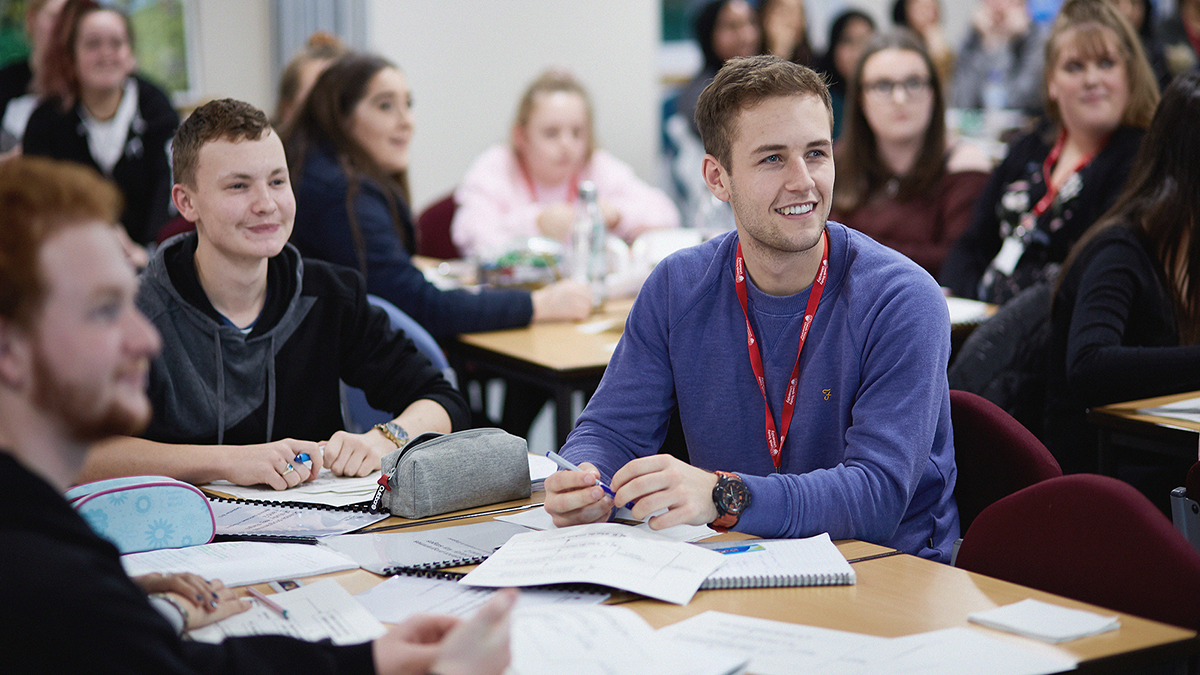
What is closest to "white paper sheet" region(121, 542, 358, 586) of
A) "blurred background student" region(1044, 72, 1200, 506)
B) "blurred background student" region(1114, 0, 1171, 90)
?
"blurred background student" region(1044, 72, 1200, 506)

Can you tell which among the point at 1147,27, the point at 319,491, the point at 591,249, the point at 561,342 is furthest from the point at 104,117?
the point at 1147,27

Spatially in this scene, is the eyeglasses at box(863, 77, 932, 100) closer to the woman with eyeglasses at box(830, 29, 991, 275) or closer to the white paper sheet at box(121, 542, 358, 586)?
the woman with eyeglasses at box(830, 29, 991, 275)

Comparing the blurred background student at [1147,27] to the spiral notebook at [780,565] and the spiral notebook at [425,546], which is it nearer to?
the spiral notebook at [780,565]

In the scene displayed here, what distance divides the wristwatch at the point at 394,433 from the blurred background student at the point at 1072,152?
2146 mm

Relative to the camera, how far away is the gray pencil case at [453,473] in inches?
65.9

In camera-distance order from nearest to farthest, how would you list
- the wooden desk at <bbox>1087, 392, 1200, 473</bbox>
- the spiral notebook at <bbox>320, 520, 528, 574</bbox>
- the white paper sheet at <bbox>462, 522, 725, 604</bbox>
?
the white paper sheet at <bbox>462, 522, 725, 604</bbox> < the spiral notebook at <bbox>320, 520, 528, 574</bbox> < the wooden desk at <bbox>1087, 392, 1200, 473</bbox>

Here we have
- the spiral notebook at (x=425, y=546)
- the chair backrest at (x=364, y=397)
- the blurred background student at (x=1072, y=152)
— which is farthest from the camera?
the blurred background student at (x=1072, y=152)

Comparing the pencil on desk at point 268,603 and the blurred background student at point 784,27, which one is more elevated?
the blurred background student at point 784,27

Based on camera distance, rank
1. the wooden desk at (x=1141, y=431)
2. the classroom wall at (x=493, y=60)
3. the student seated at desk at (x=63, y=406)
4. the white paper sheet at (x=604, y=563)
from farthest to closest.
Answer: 1. the classroom wall at (x=493, y=60)
2. the wooden desk at (x=1141, y=431)
3. the white paper sheet at (x=604, y=563)
4. the student seated at desk at (x=63, y=406)

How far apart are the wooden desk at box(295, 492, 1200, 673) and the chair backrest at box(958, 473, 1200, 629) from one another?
0.41ft

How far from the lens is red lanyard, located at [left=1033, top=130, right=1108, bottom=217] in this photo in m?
3.53

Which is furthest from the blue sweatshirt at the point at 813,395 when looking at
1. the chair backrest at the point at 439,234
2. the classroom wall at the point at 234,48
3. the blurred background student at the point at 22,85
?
the classroom wall at the point at 234,48

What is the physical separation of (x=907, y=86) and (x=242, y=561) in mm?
3286

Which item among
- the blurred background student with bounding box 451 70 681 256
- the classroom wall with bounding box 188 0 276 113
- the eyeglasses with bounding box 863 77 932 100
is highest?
the classroom wall with bounding box 188 0 276 113
